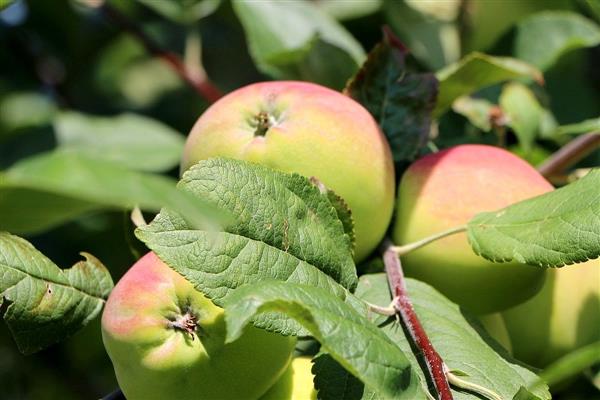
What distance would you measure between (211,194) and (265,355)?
0.14 meters

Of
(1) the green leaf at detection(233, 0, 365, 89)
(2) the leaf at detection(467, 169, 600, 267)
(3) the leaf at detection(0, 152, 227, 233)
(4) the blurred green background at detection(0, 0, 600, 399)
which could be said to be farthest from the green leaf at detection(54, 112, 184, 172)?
(3) the leaf at detection(0, 152, 227, 233)

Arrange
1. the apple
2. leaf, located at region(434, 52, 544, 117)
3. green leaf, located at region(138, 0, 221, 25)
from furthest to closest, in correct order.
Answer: green leaf, located at region(138, 0, 221, 25) < leaf, located at region(434, 52, 544, 117) < the apple

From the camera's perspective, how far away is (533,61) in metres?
1.35

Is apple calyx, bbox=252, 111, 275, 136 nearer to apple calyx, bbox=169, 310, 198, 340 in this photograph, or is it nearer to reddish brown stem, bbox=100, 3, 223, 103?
apple calyx, bbox=169, 310, 198, 340

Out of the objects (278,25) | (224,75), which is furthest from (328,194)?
(224,75)

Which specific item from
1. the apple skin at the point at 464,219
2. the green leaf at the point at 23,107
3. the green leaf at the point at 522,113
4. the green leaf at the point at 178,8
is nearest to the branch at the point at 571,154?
the green leaf at the point at 522,113

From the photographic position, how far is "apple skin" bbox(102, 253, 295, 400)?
27.6 inches

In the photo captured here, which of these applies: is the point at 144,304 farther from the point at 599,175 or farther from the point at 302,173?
the point at 599,175

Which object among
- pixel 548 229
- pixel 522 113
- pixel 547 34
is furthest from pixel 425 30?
pixel 548 229

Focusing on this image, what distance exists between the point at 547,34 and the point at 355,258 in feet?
2.15

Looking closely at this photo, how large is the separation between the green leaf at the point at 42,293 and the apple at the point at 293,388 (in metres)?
0.19

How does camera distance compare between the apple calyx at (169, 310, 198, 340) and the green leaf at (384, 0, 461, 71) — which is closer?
the apple calyx at (169, 310, 198, 340)

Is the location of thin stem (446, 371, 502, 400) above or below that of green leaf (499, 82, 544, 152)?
above

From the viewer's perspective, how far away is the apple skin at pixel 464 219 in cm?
84
